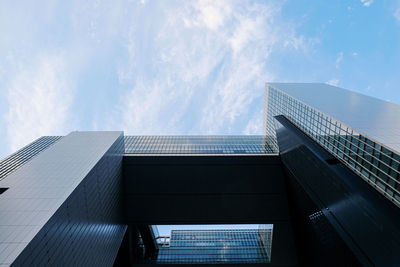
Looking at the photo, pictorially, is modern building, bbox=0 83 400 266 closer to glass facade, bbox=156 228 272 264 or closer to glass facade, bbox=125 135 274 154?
glass facade, bbox=156 228 272 264

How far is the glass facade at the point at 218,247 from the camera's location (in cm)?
3497

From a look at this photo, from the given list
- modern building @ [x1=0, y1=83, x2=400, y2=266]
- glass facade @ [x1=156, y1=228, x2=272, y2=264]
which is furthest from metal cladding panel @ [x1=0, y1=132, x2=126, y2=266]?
glass facade @ [x1=156, y1=228, x2=272, y2=264]

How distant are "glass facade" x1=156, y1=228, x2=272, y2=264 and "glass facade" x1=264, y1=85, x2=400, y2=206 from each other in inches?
657

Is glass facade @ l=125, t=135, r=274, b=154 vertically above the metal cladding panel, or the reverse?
the metal cladding panel

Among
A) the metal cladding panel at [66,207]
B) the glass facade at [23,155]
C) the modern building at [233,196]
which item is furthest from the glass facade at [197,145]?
the glass facade at [23,155]

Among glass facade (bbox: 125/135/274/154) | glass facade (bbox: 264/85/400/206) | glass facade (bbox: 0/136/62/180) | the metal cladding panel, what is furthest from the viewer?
glass facade (bbox: 0/136/62/180)

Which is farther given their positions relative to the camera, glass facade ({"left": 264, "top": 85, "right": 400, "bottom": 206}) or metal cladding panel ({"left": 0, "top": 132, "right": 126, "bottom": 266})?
glass facade ({"left": 264, "top": 85, "right": 400, "bottom": 206})

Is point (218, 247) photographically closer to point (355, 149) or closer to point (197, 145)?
point (197, 145)

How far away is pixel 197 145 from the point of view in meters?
45.5

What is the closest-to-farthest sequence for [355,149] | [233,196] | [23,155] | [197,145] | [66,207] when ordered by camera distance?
[66,207]
[355,149]
[233,196]
[197,145]
[23,155]

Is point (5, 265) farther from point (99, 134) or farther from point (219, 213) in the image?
point (219, 213)

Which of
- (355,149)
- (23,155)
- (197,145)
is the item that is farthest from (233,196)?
(23,155)

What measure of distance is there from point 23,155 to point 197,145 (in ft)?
135

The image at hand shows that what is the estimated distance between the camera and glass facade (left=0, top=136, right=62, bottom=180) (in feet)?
157
